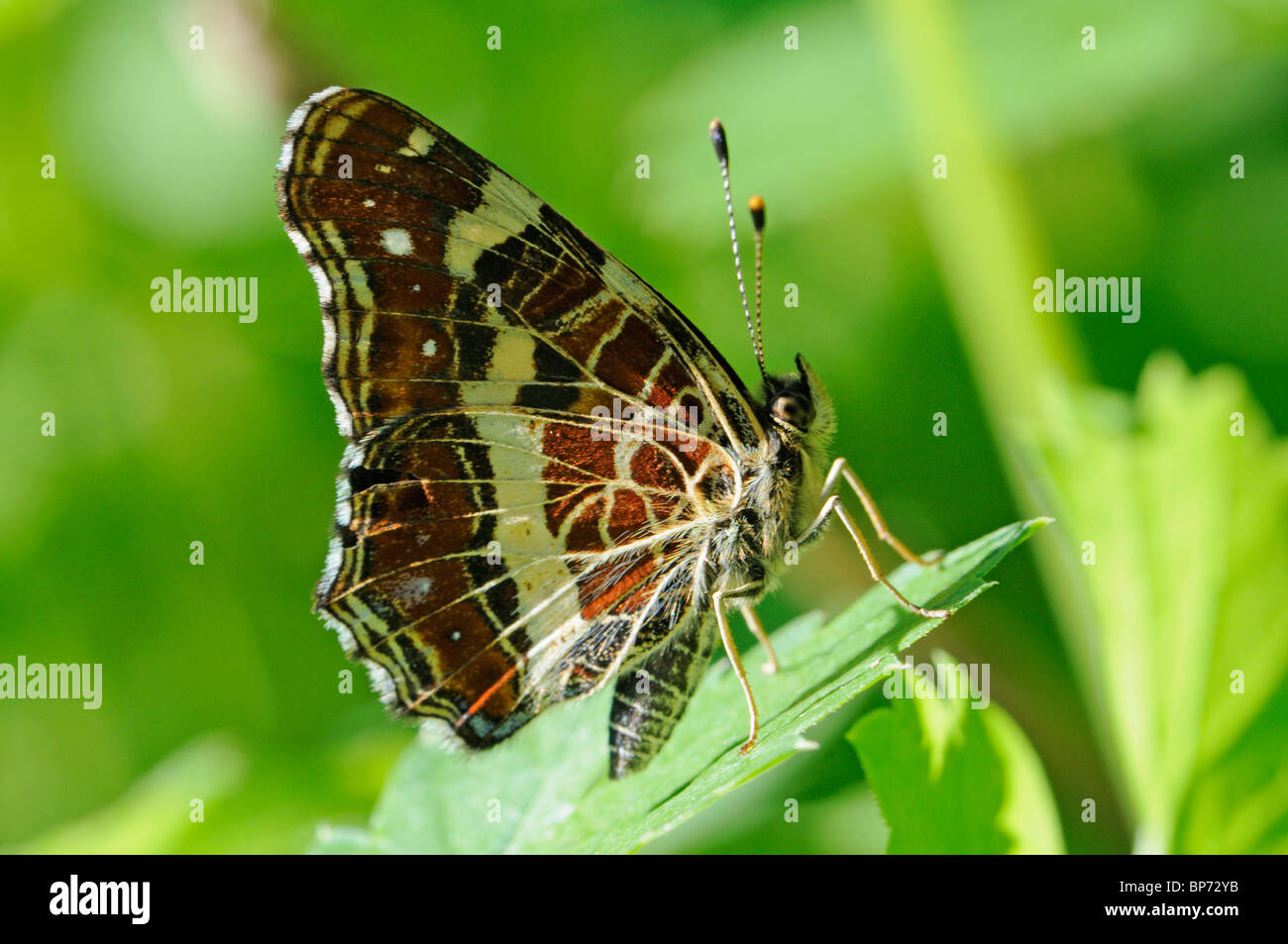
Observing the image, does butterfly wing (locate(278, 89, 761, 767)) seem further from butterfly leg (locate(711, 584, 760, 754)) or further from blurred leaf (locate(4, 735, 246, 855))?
blurred leaf (locate(4, 735, 246, 855))

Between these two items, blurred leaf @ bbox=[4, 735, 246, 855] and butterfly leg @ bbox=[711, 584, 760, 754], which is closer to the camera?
butterfly leg @ bbox=[711, 584, 760, 754]

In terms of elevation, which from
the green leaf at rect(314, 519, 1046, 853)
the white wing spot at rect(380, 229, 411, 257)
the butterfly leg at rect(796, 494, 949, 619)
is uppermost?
the white wing spot at rect(380, 229, 411, 257)

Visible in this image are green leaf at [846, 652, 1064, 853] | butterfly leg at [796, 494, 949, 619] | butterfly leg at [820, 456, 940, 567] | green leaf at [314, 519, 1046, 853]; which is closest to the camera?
green leaf at [846, 652, 1064, 853]

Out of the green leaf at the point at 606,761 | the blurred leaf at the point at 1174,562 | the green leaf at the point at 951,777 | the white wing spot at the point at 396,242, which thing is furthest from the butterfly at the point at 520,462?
the green leaf at the point at 951,777

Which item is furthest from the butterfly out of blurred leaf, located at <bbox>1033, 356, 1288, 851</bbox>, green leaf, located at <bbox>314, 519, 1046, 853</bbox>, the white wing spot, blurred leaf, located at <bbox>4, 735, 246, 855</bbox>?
blurred leaf, located at <bbox>4, 735, 246, 855</bbox>

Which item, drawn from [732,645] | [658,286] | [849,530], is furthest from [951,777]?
[658,286]

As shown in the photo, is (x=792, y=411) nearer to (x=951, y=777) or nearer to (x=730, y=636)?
(x=730, y=636)

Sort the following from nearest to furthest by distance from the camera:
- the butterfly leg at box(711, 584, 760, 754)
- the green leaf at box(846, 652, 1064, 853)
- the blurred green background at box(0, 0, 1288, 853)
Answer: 1. the green leaf at box(846, 652, 1064, 853)
2. the butterfly leg at box(711, 584, 760, 754)
3. the blurred green background at box(0, 0, 1288, 853)
